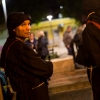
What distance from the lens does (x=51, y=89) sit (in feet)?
25.1

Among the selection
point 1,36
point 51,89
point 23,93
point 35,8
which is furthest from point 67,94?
point 35,8

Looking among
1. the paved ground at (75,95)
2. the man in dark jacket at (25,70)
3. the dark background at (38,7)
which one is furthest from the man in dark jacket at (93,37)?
the dark background at (38,7)

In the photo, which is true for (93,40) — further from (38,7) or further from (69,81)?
(38,7)

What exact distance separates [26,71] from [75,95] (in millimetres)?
3939

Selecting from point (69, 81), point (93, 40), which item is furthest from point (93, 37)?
point (69, 81)

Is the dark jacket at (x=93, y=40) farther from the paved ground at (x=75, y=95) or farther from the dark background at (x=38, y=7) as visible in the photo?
the dark background at (x=38, y=7)

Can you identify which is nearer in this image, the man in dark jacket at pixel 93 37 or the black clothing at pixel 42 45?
the man in dark jacket at pixel 93 37

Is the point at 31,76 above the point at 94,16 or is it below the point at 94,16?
below

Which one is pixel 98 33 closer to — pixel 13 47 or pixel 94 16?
pixel 94 16

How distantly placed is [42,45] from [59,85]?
2415 mm

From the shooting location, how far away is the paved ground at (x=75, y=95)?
638 cm

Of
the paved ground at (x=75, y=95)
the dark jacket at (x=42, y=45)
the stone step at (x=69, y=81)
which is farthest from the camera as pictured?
the dark jacket at (x=42, y=45)

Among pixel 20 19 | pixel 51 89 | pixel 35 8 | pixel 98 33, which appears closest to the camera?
pixel 98 33

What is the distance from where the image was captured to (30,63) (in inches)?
117
